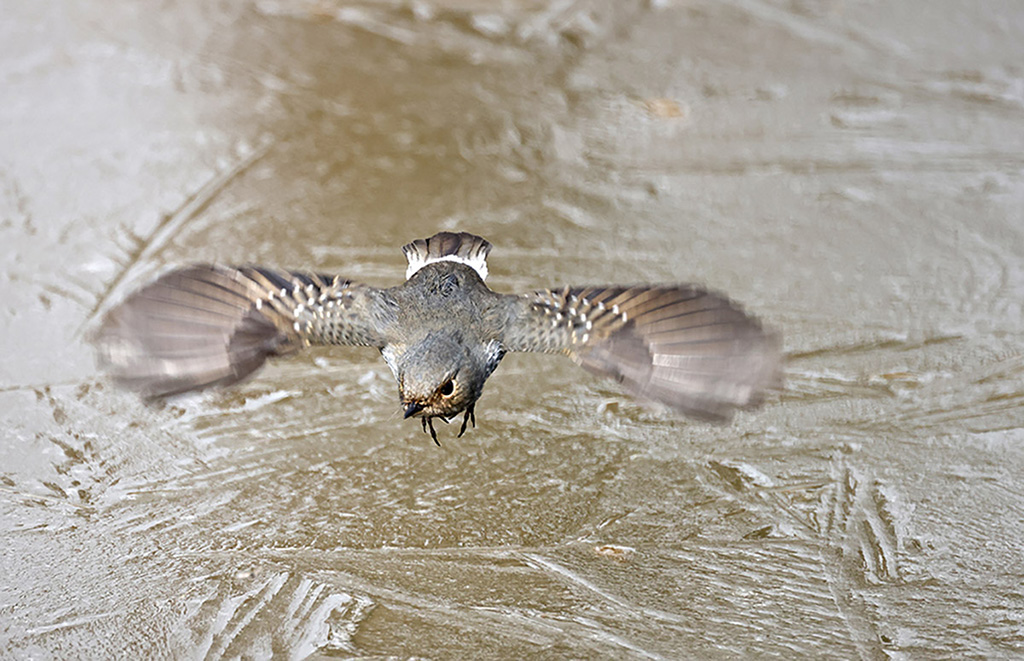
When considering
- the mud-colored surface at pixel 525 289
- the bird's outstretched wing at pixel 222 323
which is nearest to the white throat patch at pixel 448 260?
the bird's outstretched wing at pixel 222 323

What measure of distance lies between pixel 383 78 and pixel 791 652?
4.33 m

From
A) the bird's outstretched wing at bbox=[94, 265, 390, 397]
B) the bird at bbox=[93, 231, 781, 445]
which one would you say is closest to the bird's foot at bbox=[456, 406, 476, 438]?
the bird at bbox=[93, 231, 781, 445]

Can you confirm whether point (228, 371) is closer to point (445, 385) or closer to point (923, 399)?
point (445, 385)

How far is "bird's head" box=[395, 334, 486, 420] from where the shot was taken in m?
3.58

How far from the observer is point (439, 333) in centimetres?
382

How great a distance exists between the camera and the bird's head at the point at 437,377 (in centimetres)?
358

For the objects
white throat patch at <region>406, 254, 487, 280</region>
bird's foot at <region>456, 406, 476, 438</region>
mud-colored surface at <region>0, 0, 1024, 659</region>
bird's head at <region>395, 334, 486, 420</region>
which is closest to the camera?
bird's head at <region>395, 334, 486, 420</region>

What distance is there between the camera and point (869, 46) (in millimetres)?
7098

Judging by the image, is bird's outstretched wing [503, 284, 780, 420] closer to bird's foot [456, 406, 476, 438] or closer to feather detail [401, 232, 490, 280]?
bird's foot [456, 406, 476, 438]

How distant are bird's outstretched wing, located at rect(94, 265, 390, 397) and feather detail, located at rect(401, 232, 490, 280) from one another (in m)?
0.37

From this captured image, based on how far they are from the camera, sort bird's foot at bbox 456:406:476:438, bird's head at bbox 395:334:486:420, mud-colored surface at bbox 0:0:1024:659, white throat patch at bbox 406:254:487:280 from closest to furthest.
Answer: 1. bird's head at bbox 395:334:486:420
2. mud-colored surface at bbox 0:0:1024:659
3. bird's foot at bbox 456:406:476:438
4. white throat patch at bbox 406:254:487:280

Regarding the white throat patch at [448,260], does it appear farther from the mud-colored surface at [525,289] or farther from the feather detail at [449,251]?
the mud-colored surface at [525,289]

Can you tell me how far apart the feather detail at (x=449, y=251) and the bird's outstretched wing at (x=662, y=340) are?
383mm

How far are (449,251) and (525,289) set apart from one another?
0.80m
